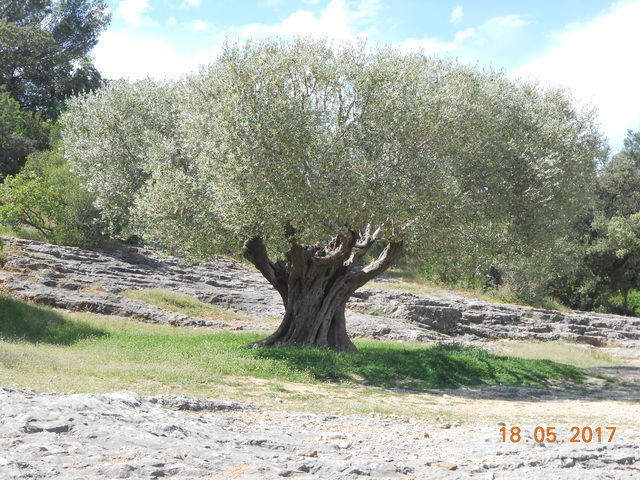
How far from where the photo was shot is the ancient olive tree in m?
18.5

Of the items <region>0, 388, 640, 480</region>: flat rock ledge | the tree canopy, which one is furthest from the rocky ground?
the tree canopy

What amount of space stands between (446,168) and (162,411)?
13938 mm

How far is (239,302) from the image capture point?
1339 inches

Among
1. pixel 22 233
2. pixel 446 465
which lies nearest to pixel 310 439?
pixel 446 465

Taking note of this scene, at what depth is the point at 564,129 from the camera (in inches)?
858

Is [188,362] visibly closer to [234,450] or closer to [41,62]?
[234,450]

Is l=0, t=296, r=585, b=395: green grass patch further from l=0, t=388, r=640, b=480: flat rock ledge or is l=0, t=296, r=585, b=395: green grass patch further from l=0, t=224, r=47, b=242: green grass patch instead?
l=0, t=224, r=47, b=242: green grass patch

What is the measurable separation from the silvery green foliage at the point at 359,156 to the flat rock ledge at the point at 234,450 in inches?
399

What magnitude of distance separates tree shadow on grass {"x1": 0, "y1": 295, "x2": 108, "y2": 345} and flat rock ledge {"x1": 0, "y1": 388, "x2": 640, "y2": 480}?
1382 cm

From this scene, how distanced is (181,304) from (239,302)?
13.0 ft

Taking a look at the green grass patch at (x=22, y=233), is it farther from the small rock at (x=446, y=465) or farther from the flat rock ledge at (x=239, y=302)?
the small rock at (x=446, y=465)

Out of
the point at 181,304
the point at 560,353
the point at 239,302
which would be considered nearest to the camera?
the point at 560,353

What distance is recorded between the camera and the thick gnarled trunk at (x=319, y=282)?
22.0 metres

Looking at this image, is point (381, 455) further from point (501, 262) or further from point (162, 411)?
point (501, 262)
